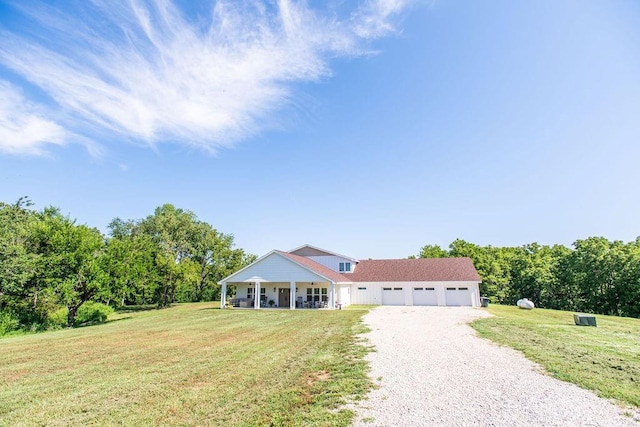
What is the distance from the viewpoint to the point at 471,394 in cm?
559

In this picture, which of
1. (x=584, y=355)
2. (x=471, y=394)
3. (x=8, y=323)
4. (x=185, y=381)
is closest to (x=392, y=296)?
(x=584, y=355)

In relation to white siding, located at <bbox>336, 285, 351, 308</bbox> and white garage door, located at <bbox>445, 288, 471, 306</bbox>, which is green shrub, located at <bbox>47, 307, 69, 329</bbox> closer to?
white siding, located at <bbox>336, 285, 351, 308</bbox>

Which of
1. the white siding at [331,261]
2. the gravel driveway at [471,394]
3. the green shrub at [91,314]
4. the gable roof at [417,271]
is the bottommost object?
the green shrub at [91,314]

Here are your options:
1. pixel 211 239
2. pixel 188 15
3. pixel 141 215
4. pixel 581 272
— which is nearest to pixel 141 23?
pixel 188 15

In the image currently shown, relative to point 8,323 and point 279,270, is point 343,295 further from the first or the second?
point 8,323

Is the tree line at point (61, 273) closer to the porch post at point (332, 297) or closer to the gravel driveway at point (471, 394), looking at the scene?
the porch post at point (332, 297)

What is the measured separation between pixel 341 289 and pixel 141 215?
110ft

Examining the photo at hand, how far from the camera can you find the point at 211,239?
132 feet

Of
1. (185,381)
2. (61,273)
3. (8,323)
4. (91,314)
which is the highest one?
(61,273)

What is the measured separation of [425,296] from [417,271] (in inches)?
95.8

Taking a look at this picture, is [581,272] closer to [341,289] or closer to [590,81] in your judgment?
[341,289]

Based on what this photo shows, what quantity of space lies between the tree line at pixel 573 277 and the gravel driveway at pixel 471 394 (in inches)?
1354

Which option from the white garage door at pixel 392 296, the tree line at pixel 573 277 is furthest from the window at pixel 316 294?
the tree line at pixel 573 277

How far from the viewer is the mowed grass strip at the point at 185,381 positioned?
194 inches
